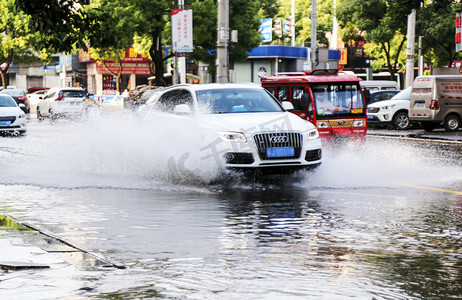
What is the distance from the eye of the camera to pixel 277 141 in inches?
515

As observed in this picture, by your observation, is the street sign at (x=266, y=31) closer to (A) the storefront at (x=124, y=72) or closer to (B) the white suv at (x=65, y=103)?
(A) the storefront at (x=124, y=72)

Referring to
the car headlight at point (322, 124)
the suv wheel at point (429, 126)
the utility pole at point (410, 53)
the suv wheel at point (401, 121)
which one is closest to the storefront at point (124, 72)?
the utility pole at point (410, 53)

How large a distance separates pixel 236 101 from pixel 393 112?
65.4 feet

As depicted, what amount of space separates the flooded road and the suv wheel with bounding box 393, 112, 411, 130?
1546cm

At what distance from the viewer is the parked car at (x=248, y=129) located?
42.5 ft

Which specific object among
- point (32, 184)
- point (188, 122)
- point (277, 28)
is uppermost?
point (277, 28)

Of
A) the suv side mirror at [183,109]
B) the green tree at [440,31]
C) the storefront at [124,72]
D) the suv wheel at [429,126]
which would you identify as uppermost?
the green tree at [440,31]

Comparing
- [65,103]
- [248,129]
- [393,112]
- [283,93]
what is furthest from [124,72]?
[248,129]

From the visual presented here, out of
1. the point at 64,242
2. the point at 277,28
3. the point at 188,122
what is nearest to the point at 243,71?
Result: the point at 277,28

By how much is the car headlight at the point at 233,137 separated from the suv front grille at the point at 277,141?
180 mm

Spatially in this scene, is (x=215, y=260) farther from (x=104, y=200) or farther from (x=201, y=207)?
(x=104, y=200)

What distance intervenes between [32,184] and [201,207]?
13.7 feet

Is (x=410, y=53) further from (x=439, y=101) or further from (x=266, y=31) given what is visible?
(x=266, y=31)

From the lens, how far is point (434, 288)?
6.22 meters
